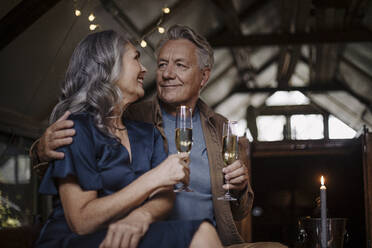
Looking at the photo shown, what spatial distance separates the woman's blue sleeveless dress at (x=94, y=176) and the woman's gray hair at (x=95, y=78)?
0.04 m

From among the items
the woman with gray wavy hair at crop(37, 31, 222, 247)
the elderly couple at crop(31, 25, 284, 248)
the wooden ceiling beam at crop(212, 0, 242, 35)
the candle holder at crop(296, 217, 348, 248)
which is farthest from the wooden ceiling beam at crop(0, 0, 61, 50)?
the wooden ceiling beam at crop(212, 0, 242, 35)

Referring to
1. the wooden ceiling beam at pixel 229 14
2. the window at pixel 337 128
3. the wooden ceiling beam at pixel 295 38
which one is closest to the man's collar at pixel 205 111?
the wooden ceiling beam at pixel 229 14

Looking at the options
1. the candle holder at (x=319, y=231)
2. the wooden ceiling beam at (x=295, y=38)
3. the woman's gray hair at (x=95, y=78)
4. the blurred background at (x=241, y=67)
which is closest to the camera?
the woman's gray hair at (x=95, y=78)

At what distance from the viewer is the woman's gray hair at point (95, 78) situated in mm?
1208

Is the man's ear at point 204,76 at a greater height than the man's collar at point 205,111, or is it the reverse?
the man's ear at point 204,76

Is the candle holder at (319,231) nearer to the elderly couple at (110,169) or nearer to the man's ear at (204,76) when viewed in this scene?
the elderly couple at (110,169)

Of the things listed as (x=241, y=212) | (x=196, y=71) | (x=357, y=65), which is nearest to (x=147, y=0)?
(x=196, y=71)

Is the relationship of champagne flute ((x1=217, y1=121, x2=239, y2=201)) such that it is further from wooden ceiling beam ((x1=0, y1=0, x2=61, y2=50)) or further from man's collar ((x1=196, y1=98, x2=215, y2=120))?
wooden ceiling beam ((x1=0, y1=0, x2=61, y2=50))

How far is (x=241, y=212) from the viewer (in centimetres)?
177

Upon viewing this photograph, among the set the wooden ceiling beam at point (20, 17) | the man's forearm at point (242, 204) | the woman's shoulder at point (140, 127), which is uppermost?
the wooden ceiling beam at point (20, 17)

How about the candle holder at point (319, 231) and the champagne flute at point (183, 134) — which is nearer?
the champagne flute at point (183, 134)

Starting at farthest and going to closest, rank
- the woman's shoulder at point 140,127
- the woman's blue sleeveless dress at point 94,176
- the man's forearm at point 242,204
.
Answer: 1. the man's forearm at point 242,204
2. the woman's shoulder at point 140,127
3. the woman's blue sleeveless dress at point 94,176

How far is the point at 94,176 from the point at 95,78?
0.87ft

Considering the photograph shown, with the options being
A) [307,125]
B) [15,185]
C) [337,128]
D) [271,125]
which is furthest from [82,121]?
[337,128]
